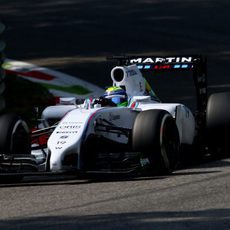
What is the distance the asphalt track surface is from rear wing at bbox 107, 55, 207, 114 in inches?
52.8

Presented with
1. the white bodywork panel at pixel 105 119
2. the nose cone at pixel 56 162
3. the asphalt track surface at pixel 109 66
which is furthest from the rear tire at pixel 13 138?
the nose cone at pixel 56 162

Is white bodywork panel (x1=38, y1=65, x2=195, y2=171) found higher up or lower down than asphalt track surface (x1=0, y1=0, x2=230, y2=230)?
higher up

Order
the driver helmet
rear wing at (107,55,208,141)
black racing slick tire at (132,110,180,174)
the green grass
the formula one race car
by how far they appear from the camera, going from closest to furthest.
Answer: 1. the formula one race car
2. black racing slick tire at (132,110,180,174)
3. the driver helmet
4. rear wing at (107,55,208,141)
5. the green grass

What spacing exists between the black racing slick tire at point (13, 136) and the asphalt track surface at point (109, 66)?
363 mm

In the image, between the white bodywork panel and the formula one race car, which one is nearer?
the white bodywork panel

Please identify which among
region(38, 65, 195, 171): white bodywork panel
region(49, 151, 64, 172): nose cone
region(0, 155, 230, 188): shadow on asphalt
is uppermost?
region(38, 65, 195, 171): white bodywork panel

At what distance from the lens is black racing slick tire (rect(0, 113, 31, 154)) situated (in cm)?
1151

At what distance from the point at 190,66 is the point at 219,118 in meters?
1.18

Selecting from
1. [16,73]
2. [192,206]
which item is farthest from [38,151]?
[16,73]

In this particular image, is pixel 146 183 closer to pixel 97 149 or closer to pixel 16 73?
pixel 97 149

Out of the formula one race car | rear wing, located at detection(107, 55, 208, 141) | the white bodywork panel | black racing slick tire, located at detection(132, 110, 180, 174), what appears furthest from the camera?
rear wing, located at detection(107, 55, 208, 141)

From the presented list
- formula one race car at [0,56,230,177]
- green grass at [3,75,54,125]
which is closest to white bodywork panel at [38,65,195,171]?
formula one race car at [0,56,230,177]

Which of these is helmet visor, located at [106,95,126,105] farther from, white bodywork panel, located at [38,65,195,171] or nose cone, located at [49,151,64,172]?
nose cone, located at [49,151,64,172]

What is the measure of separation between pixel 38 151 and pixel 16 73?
26.5 feet
